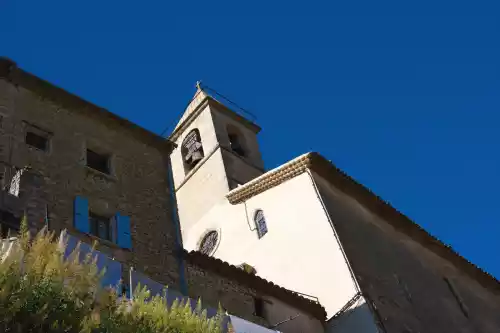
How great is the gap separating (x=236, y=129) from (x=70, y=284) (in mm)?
19258

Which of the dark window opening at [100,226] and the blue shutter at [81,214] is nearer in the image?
the blue shutter at [81,214]

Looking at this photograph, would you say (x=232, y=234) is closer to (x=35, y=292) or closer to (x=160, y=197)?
(x=160, y=197)

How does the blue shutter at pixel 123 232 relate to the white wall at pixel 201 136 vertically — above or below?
below

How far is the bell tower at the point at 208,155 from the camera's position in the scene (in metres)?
22.3

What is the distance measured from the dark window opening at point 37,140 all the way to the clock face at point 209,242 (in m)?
7.96

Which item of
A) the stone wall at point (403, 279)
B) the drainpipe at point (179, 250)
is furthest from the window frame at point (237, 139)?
the drainpipe at point (179, 250)

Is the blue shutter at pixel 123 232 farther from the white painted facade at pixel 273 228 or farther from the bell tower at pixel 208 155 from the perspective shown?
the bell tower at pixel 208 155

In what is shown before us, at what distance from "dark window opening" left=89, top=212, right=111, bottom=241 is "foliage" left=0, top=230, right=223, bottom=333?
14.4ft

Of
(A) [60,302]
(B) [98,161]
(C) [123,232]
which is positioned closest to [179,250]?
(C) [123,232]

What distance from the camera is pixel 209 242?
20.7 metres

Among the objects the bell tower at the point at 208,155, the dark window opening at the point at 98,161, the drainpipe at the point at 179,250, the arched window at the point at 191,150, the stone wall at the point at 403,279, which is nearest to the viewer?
the drainpipe at the point at 179,250

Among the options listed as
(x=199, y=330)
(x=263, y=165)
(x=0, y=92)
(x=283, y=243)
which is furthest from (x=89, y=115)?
(x=263, y=165)

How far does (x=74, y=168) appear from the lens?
13219 millimetres

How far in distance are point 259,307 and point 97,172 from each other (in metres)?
4.67
